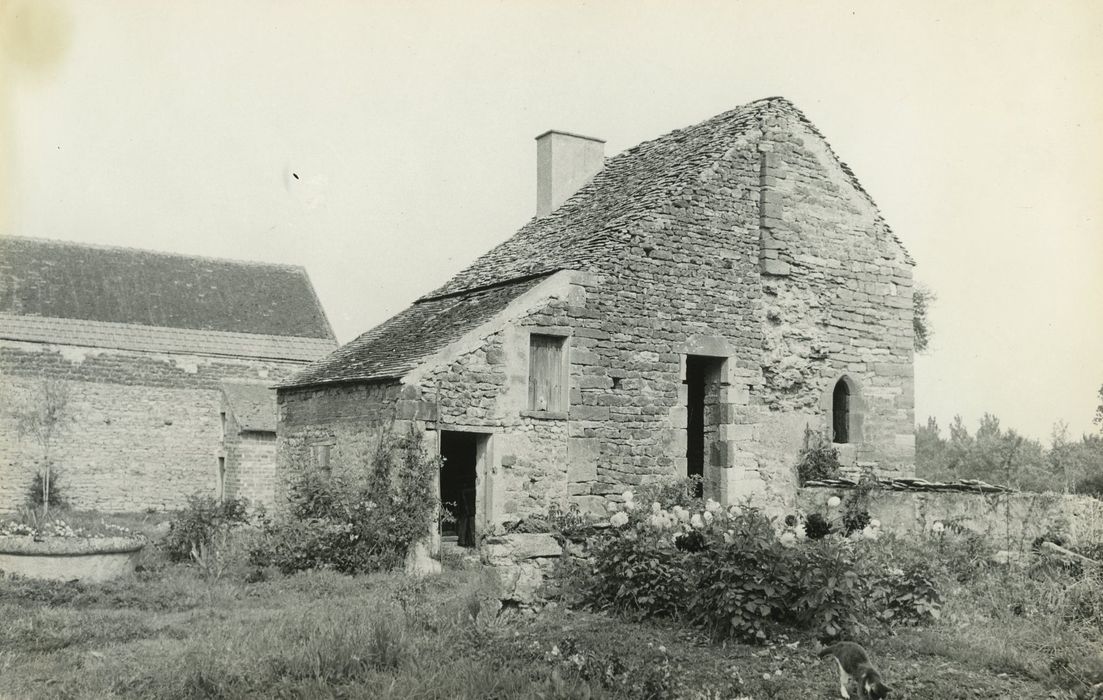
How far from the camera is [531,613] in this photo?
28.9 feet

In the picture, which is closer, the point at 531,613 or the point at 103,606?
the point at 531,613

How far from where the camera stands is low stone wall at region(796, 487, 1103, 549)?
10.7 meters

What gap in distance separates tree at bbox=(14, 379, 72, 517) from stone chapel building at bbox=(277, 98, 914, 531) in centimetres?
1235

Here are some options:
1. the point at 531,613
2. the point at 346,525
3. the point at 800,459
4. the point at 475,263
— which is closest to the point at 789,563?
the point at 531,613

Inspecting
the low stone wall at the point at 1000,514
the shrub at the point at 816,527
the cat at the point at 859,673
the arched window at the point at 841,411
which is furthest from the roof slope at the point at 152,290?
the cat at the point at 859,673

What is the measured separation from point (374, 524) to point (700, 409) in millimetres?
6936

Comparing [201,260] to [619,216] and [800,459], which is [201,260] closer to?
[619,216]

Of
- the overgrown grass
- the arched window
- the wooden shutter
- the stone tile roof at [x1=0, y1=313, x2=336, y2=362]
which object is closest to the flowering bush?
the overgrown grass

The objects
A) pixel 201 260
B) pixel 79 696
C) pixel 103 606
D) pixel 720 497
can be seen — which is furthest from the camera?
pixel 201 260

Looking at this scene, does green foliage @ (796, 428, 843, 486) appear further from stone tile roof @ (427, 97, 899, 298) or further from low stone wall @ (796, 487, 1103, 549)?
stone tile roof @ (427, 97, 899, 298)

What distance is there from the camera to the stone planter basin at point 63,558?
1188 centimetres

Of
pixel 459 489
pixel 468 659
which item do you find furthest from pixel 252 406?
pixel 468 659

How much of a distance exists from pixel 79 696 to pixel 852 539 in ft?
20.0

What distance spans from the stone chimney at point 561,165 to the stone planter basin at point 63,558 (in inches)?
410
